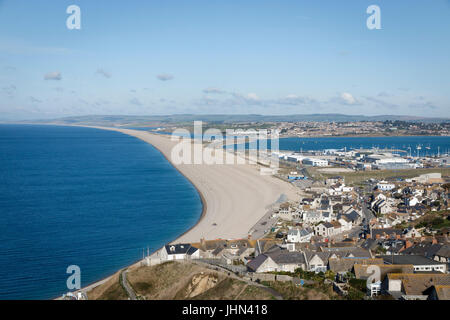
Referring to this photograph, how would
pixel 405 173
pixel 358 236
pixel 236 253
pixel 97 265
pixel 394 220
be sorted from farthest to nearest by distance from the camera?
pixel 405 173
pixel 394 220
pixel 358 236
pixel 97 265
pixel 236 253

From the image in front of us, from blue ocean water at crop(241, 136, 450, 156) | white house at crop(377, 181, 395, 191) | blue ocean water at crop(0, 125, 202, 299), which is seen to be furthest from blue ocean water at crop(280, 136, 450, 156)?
blue ocean water at crop(0, 125, 202, 299)

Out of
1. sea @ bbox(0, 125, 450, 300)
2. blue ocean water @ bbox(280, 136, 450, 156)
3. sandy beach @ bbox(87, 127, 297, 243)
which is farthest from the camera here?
blue ocean water @ bbox(280, 136, 450, 156)

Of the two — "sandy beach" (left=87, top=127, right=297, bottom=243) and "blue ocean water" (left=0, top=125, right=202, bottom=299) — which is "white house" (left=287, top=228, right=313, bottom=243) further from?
"blue ocean water" (left=0, top=125, right=202, bottom=299)

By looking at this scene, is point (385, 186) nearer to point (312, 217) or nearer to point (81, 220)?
point (312, 217)

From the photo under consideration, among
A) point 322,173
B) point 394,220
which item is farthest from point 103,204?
point 322,173

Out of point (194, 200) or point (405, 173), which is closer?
point (194, 200)

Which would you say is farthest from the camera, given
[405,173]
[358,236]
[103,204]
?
[405,173]
